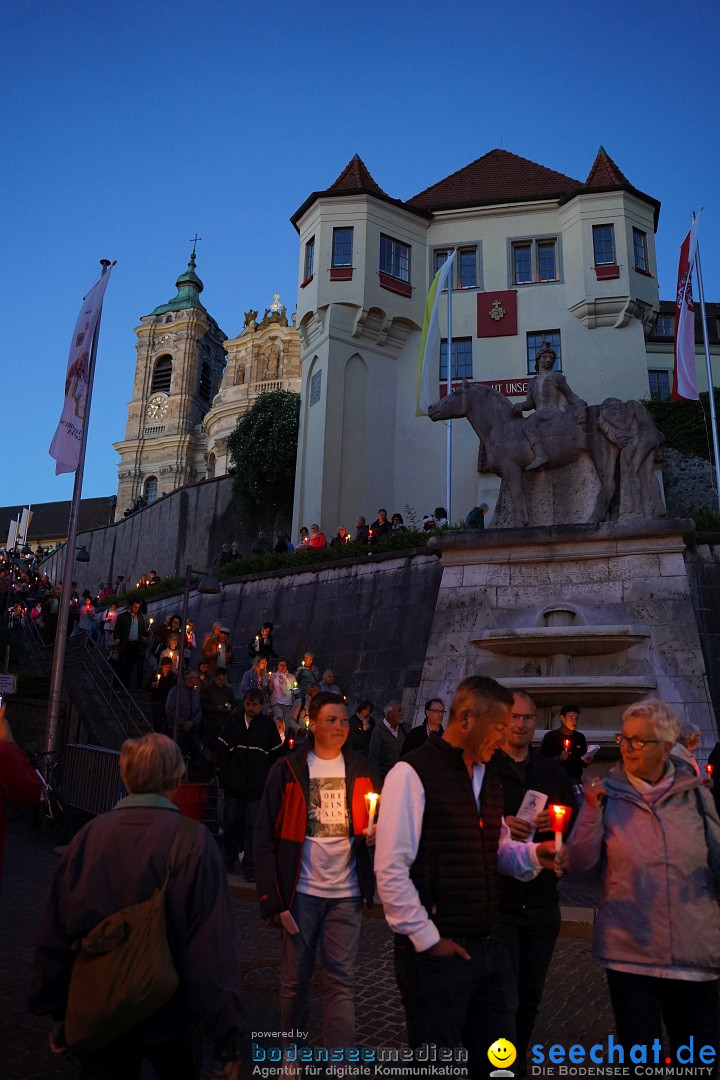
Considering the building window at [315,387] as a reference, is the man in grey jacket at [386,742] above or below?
below

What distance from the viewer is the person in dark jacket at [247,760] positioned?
9586mm

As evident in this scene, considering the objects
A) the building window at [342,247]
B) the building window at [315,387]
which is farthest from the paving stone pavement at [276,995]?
the building window at [342,247]

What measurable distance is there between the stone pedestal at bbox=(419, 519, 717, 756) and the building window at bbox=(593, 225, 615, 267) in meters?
17.9

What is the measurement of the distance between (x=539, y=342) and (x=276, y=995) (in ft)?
91.4

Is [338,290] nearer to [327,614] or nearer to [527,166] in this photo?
[527,166]

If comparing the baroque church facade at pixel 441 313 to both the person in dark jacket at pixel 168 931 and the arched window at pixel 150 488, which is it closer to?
the person in dark jacket at pixel 168 931

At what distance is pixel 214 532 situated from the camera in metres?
38.1

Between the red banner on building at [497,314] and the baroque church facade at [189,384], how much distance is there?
39227 mm

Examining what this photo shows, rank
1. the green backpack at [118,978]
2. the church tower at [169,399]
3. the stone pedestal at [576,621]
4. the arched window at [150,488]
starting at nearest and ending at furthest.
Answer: the green backpack at [118,978], the stone pedestal at [576,621], the arched window at [150,488], the church tower at [169,399]

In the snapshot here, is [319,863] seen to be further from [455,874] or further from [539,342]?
[539,342]

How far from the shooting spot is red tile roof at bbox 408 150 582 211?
1277 inches

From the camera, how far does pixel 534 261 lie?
31.7 meters

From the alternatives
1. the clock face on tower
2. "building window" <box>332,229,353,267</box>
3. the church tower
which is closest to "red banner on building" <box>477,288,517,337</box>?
"building window" <box>332,229,353,267</box>

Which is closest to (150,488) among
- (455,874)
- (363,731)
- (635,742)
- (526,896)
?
(363,731)
